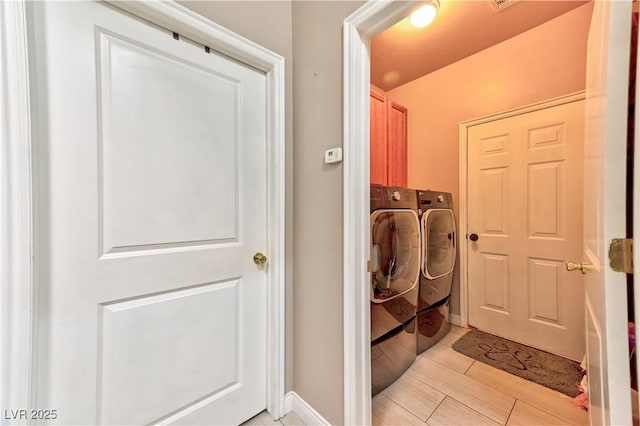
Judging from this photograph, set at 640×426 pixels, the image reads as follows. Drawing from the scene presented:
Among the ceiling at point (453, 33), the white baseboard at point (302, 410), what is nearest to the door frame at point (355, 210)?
the white baseboard at point (302, 410)

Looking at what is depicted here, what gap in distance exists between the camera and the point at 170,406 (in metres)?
1.10

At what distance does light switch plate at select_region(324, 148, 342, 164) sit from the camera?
1.17m

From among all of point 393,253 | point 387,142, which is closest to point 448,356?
point 393,253

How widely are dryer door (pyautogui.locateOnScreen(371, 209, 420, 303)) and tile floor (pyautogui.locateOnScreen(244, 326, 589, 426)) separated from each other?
638mm

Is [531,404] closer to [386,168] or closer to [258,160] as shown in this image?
[386,168]

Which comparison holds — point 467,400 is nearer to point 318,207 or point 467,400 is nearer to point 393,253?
point 393,253

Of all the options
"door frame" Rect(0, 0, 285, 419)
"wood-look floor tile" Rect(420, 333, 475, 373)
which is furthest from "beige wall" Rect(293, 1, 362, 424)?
"wood-look floor tile" Rect(420, 333, 475, 373)

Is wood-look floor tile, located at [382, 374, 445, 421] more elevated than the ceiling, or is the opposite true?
the ceiling

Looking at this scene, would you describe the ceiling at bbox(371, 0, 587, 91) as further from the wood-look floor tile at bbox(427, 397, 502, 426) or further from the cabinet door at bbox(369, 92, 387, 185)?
the wood-look floor tile at bbox(427, 397, 502, 426)

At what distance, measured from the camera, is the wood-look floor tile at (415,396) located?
1475 millimetres

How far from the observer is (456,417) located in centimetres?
142

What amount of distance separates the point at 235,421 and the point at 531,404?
1755 mm

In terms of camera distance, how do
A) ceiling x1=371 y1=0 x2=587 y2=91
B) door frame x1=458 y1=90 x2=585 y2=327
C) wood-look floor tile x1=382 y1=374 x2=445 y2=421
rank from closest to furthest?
1. wood-look floor tile x1=382 y1=374 x2=445 y2=421
2. ceiling x1=371 y1=0 x2=587 y2=91
3. door frame x1=458 y1=90 x2=585 y2=327

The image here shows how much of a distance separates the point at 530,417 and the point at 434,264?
3.49 feet
